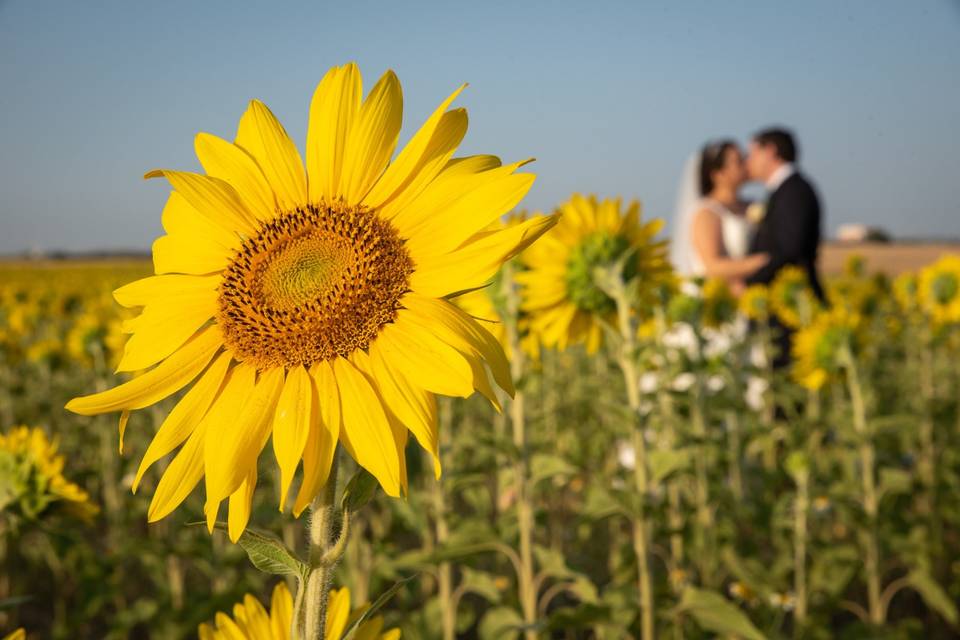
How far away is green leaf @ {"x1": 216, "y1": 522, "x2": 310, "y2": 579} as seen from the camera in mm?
927

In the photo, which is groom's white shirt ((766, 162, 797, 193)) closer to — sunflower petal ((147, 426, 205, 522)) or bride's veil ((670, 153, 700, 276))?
bride's veil ((670, 153, 700, 276))

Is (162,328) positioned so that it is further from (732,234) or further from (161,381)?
(732,234)

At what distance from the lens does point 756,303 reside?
643 cm

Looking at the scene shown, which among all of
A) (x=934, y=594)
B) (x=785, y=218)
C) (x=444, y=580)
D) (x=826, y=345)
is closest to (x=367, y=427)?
(x=444, y=580)

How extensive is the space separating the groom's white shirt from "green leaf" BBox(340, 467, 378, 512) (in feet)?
24.5

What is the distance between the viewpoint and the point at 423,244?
3.44 feet

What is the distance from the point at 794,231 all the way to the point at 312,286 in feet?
23.2

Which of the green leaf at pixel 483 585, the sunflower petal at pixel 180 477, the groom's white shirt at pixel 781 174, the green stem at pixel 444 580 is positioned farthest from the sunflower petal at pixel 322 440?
the groom's white shirt at pixel 781 174

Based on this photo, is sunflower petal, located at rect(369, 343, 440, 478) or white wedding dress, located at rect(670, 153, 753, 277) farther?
white wedding dress, located at rect(670, 153, 753, 277)

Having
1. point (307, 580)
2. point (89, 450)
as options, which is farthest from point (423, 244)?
point (89, 450)

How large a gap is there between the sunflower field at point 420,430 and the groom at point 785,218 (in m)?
0.67

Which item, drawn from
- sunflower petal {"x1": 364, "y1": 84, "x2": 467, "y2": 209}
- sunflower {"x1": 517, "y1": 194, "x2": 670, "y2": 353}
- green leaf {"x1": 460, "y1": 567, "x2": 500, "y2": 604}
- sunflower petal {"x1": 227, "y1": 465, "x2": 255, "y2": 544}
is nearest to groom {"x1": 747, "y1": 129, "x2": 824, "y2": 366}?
sunflower {"x1": 517, "y1": 194, "x2": 670, "y2": 353}

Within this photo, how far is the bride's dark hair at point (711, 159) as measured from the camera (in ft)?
26.9

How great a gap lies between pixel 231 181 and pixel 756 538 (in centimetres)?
465
